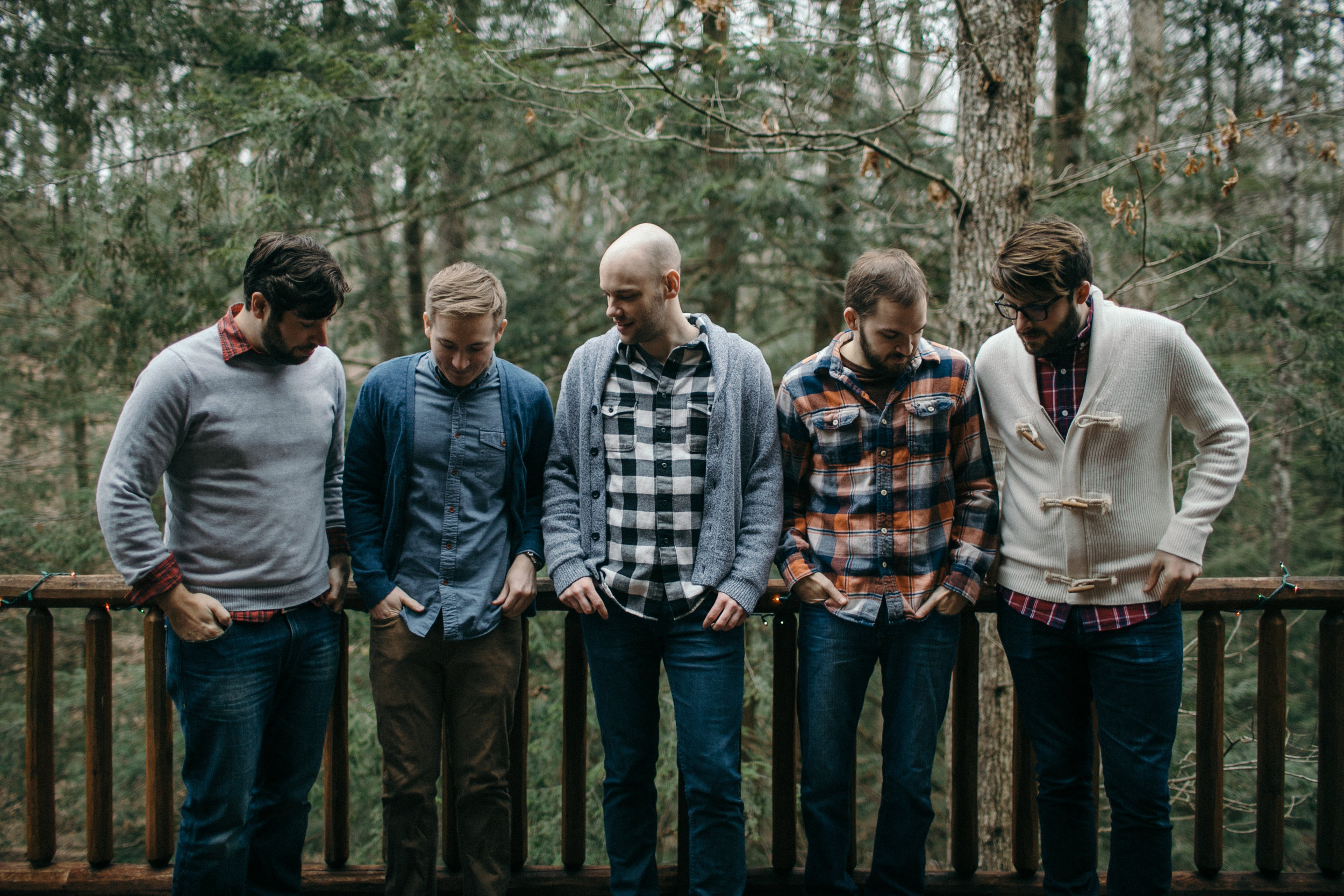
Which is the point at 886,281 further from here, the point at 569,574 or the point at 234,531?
the point at 234,531

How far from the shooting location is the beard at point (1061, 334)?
1939mm

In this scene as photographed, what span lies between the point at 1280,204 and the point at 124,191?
10.0 metres

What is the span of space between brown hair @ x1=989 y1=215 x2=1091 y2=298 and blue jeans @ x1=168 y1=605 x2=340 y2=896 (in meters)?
1.89

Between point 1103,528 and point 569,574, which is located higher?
point 1103,528

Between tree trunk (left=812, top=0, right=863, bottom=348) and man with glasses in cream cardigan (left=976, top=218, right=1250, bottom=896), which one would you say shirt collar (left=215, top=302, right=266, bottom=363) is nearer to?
man with glasses in cream cardigan (left=976, top=218, right=1250, bottom=896)

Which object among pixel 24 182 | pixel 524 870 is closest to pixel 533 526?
pixel 524 870

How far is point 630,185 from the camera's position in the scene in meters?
6.42

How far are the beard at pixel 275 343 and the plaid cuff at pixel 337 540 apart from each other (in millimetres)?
478

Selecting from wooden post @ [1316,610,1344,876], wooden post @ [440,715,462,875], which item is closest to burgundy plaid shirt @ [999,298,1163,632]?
wooden post @ [1316,610,1344,876]

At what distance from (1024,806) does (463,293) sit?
2110 millimetres

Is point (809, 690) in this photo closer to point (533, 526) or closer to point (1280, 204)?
point (533, 526)

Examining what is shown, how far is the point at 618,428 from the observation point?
2043 mm

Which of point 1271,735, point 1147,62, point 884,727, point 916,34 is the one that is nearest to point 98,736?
point 884,727

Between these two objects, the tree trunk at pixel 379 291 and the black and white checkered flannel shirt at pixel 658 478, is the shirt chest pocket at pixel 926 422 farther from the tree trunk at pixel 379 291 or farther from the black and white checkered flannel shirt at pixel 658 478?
the tree trunk at pixel 379 291
